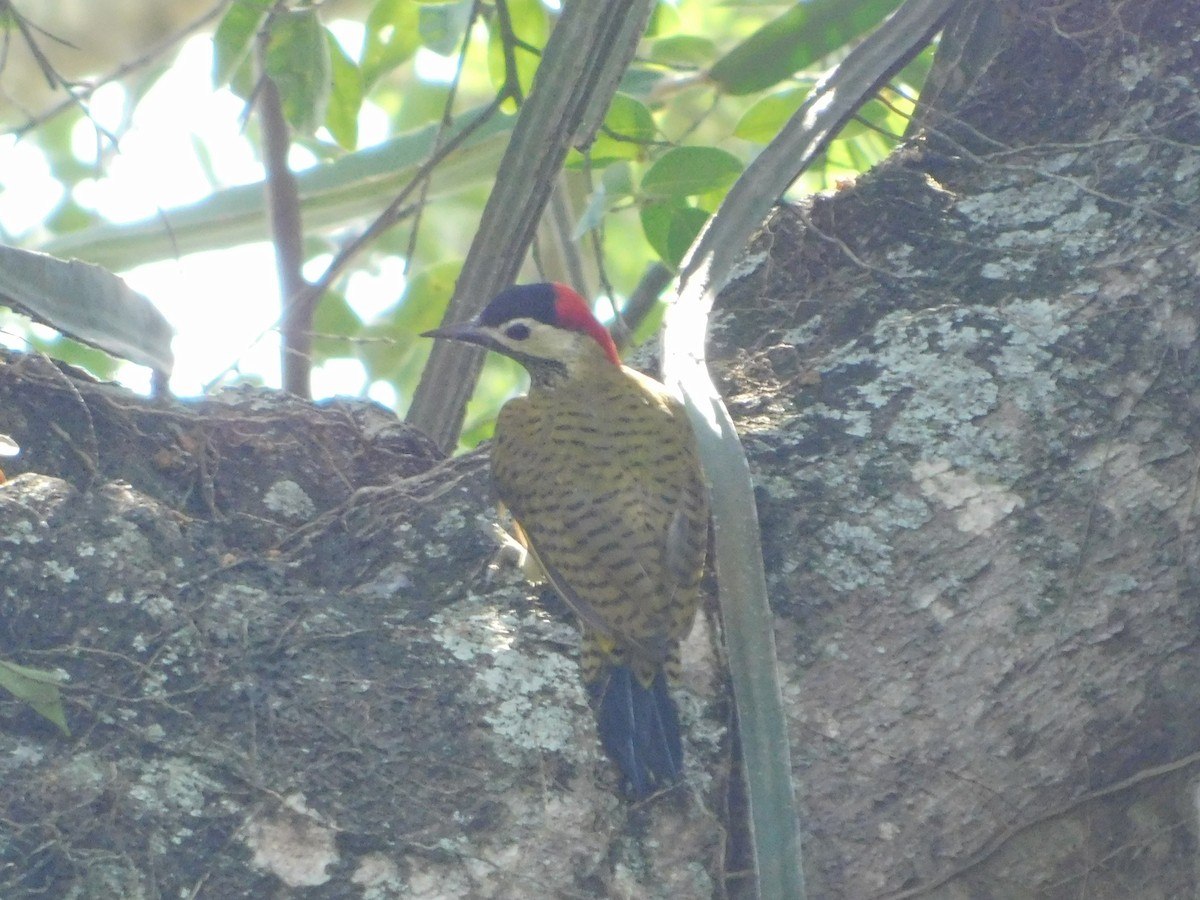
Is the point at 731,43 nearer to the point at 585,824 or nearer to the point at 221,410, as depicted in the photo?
the point at 221,410

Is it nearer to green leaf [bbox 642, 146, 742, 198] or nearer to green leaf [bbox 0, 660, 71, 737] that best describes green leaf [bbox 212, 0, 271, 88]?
green leaf [bbox 642, 146, 742, 198]

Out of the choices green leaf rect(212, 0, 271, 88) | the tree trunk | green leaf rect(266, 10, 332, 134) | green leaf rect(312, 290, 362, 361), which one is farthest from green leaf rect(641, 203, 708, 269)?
green leaf rect(312, 290, 362, 361)

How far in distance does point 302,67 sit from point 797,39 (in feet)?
4.04

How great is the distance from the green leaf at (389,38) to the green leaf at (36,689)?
239cm

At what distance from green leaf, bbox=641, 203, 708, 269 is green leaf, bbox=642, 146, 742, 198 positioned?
62mm

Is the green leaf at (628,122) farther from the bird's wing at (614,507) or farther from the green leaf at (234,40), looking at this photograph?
the green leaf at (234,40)

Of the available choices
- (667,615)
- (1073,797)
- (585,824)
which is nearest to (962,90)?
(667,615)

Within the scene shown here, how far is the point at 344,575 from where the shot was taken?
238 centimetres

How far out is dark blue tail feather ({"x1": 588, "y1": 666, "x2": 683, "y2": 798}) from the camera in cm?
195

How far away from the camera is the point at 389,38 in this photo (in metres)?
3.88

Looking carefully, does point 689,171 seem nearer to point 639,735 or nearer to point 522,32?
point 522,32

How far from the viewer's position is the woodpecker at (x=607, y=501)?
2.13 metres

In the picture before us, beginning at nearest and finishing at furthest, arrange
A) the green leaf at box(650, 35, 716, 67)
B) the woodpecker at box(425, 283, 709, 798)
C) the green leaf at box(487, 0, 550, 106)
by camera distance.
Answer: the woodpecker at box(425, 283, 709, 798) < the green leaf at box(487, 0, 550, 106) < the green leaf at box(650, 35, 716, 67)

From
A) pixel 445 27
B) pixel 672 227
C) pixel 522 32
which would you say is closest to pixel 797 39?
pixel 672 227
